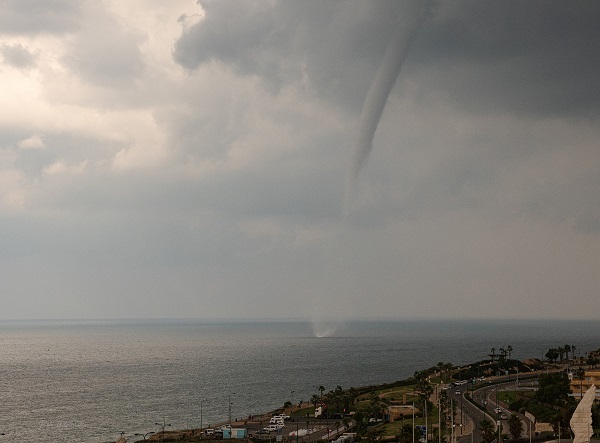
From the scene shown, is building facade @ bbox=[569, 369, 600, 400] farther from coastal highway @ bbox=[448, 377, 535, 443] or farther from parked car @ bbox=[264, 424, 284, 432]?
parked car @ bbox=[264, 424, 284, 432]

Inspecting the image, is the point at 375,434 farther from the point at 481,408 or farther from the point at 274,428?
the point at 481,408

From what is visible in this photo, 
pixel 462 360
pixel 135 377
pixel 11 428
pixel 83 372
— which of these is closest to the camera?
pixel 11 428

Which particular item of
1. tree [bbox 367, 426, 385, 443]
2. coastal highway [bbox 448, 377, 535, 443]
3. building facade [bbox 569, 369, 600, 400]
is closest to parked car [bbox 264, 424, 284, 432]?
tree [bbox 367, 426, 385, 443]

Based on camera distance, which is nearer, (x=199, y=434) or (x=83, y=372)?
(x=199, y=434)

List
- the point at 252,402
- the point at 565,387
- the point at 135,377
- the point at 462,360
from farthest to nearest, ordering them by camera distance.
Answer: the point at 462,360 → the point at 135,377 → the point at 252,402 → the point at 565,387

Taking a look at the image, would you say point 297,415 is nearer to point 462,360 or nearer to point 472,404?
point 472,404

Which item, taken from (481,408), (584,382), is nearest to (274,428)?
(481,408)

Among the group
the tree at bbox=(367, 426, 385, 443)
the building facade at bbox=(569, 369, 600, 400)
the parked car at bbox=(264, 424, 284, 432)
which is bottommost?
the parked car at bbox=(264, 424, 284, 432)

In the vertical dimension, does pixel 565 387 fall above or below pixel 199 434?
above

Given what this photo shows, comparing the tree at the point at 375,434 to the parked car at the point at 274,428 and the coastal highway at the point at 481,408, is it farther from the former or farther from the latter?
the parked car at the point at 274,428

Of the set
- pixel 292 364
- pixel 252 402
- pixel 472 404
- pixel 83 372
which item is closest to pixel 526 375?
pixel 472 404

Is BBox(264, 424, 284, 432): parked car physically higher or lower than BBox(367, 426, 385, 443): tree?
lower
